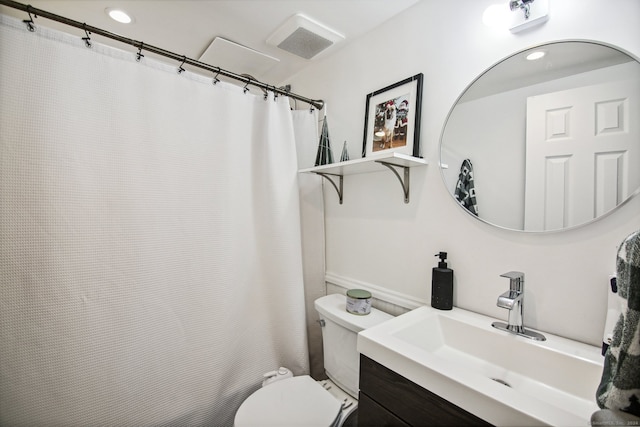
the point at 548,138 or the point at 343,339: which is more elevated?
the point at 548,138

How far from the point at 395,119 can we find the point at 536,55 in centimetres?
54

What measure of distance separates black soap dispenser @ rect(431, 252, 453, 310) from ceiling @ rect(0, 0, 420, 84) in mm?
1172

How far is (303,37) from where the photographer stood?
1484 mm

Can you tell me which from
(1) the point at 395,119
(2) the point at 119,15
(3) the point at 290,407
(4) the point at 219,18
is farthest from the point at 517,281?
(2) the point at 119,15

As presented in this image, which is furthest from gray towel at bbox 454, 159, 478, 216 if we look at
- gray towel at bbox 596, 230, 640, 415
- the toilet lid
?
the toilet lid

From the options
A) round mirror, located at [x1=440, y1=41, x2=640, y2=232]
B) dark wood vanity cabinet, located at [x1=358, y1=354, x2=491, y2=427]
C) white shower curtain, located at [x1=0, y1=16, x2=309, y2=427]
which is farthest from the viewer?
white shower curtain, located at [x1=0, y1=16, x2=309, y2=427]

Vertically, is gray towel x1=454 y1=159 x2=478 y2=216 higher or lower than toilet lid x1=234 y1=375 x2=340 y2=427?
higher

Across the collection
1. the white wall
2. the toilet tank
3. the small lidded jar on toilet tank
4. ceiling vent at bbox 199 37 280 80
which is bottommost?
the toilet tank

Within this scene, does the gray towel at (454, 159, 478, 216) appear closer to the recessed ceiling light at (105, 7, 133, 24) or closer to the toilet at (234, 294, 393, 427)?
the toilet at (234, 294, 393, 427)

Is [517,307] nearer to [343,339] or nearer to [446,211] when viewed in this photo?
[446,211]

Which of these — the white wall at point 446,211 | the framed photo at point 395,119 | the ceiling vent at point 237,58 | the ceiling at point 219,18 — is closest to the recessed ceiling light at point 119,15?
the ceiling at point 219,18

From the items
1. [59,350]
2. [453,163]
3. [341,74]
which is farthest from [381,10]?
[59,350]

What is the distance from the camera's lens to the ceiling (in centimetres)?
129

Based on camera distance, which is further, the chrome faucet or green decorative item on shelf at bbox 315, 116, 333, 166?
green decorative item on shelf at bbox 315, 116, 333, 166
